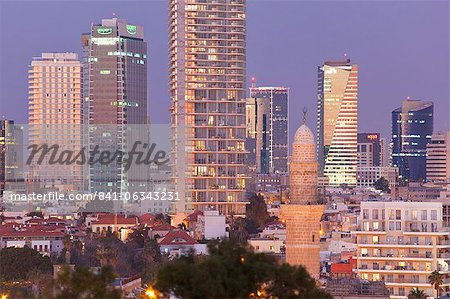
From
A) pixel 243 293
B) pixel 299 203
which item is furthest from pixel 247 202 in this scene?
pixel 243 293

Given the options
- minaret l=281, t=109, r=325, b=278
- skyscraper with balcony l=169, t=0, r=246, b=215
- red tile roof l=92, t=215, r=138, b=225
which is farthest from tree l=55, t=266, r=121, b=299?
skyscraper with balcony l=169, t=0, r=246, b=215

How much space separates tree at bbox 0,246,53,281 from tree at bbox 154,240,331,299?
43608 mm

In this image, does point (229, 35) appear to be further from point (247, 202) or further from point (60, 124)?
point (60, 124)

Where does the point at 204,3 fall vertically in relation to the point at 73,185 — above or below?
above

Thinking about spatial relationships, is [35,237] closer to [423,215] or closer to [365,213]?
[365,213]

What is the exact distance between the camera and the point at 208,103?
123500 mm

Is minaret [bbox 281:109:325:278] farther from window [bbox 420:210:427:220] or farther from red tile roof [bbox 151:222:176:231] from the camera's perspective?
red tile roof [bbox 151:222:176:231]

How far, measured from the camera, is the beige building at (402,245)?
68750 mm

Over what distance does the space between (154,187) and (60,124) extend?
53.0 meters

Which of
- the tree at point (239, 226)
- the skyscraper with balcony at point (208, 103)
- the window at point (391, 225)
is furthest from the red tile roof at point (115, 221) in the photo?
the window at point (391, 225)

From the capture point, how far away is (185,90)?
12406 centimetres

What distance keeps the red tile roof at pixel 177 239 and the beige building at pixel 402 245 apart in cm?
2475

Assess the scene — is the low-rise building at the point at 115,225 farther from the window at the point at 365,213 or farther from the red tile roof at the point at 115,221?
the window at the point at 365,213

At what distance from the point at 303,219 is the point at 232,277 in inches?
1305
